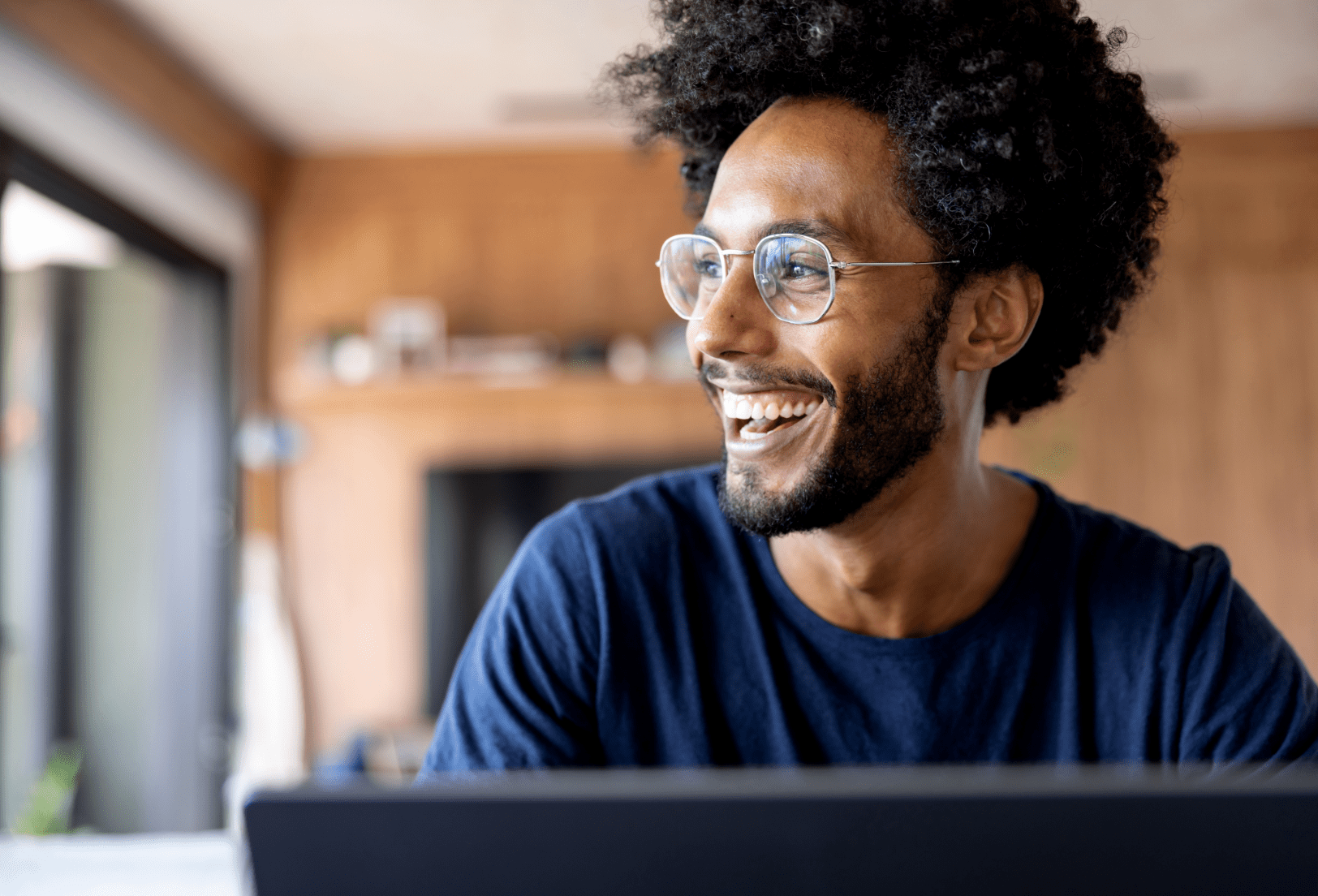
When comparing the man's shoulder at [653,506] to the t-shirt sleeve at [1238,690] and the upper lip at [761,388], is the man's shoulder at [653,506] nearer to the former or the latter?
the upper lip at [761,388]

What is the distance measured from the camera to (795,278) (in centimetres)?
108

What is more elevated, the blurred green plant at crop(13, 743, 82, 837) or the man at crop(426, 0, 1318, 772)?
the man at crop(426, 0, 1318, 772)

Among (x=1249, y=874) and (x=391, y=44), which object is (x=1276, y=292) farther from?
(x=1249, y=874)

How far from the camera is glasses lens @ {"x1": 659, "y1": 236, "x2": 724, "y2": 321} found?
115 centimetres

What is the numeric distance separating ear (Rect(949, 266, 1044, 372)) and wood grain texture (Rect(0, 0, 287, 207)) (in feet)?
8.65

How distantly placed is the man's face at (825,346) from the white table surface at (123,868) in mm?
584

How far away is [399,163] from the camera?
453 centimetres

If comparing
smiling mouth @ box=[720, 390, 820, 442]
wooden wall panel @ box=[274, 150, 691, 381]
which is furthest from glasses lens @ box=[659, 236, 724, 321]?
wooden wall panel @ box=[274, 150, 691, 381]

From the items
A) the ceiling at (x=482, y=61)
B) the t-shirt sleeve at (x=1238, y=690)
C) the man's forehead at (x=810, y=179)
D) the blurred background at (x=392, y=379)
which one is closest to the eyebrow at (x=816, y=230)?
the man's forehead at (x=810, y=179)

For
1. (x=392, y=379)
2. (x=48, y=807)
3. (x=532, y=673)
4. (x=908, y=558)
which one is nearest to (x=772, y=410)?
(x=908, y=558)

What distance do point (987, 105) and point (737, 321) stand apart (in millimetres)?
355

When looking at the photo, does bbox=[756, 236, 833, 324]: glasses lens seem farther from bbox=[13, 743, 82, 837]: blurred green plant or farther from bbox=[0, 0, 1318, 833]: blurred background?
bbox=[13, 743, 82, 837]: blurred green plant

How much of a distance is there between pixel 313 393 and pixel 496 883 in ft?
13.4

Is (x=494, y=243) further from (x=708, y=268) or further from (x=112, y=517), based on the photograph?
(x=708, y=268)
